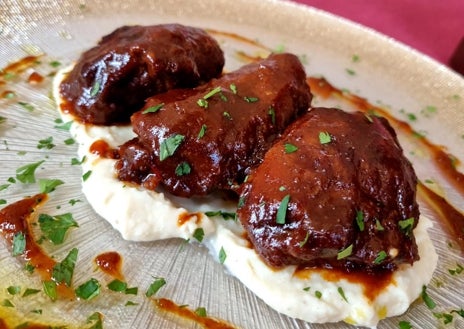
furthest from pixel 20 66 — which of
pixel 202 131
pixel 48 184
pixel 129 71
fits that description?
pixel 202 131

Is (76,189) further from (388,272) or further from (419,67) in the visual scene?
(419,67)

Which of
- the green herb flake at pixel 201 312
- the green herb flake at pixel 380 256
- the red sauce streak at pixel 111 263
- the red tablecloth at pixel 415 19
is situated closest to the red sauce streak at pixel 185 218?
the red sauce streak at pixel 111 263

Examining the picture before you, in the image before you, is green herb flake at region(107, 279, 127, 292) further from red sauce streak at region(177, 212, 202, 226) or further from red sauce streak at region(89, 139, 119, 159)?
red sauce streak at region(89, 139, 119, 159)

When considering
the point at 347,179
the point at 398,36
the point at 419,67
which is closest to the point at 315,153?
the point at 347,179

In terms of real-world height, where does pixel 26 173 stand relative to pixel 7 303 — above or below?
above

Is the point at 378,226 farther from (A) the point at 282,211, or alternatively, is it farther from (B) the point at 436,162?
(B) the point at 436,162

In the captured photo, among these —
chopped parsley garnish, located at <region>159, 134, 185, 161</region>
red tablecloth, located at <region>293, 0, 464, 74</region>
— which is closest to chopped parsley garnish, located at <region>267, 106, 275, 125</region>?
chopped parsley garnish, located at <region>159, 134, 185, 161</region>

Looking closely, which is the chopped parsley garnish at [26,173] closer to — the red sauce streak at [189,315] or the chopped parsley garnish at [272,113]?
the red sauce streak at [189,315]
